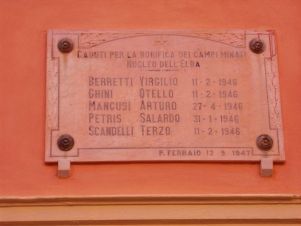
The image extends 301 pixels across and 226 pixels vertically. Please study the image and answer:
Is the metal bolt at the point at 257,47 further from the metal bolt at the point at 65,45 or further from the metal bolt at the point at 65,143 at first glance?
the metal bolt at the point at 65,143

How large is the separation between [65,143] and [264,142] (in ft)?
4.45

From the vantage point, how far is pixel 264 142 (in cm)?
561

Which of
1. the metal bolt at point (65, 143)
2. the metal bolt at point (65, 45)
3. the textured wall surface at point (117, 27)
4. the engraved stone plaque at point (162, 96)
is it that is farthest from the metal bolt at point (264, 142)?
the metal bolt at point (65, 45)

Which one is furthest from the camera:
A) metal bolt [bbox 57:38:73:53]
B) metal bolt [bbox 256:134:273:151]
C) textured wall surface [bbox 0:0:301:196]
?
metal bolt [bbox 57:38:73:53]

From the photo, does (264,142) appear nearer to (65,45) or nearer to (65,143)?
(65,143)

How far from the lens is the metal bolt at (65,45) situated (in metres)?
5.81

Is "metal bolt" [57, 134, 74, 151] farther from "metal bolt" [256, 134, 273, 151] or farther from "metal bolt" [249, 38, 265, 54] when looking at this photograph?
"metal bolt" [249, 38, 265, 54]

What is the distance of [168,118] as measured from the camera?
5.66m

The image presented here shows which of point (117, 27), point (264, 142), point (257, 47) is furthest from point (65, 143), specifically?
point (257, 47)

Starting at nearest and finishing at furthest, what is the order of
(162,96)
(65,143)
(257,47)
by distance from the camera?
(65,143)
(162,96)
(257,47)

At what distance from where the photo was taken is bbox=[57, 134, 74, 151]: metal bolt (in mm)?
5539

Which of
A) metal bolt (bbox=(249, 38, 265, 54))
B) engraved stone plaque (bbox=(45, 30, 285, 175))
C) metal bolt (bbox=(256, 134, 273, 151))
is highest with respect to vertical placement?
metal bolt (bbox=(249, 38, 265, 54))

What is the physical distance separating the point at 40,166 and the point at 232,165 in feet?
4.27

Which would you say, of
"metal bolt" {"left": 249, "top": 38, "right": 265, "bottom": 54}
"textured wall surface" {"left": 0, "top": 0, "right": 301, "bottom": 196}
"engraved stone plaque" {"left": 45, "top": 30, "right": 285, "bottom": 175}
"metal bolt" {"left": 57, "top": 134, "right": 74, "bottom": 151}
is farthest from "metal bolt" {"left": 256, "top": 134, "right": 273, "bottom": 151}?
"metal bolt" {"left": 57, "top": 134, "right": 74, "bottom": 151}
